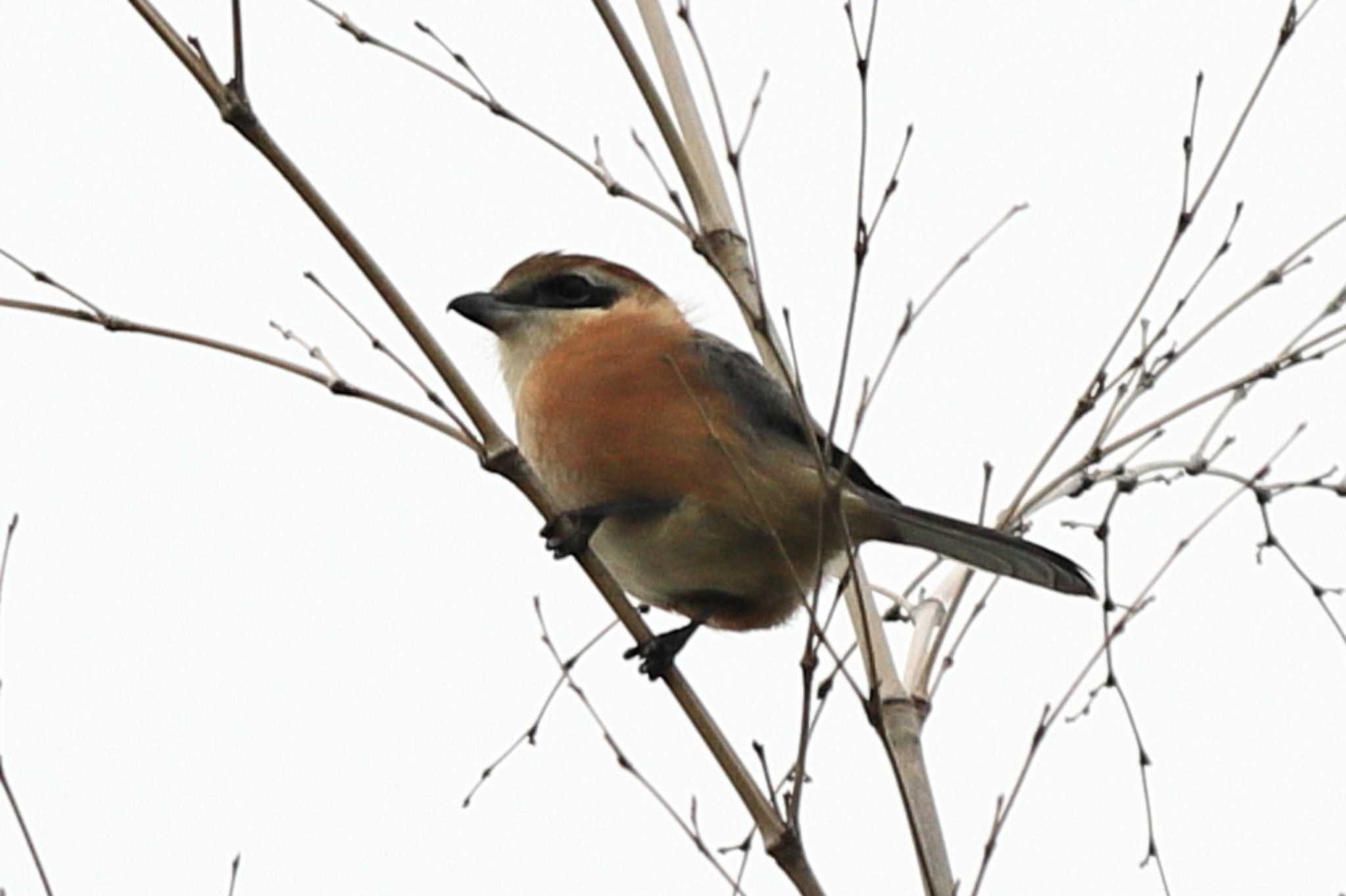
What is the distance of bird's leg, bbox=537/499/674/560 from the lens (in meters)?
3.99

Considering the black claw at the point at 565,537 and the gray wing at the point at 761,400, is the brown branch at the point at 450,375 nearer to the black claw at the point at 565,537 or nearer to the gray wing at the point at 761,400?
the black claw at the point at 565,537

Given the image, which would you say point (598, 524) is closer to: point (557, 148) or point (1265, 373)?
point (557, 148)

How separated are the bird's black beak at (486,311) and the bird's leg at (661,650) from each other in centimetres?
94

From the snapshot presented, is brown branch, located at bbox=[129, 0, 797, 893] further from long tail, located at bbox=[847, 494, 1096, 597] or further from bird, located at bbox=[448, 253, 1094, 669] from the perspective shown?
long tail, located at bbox=[847, 494, 1096, 597]

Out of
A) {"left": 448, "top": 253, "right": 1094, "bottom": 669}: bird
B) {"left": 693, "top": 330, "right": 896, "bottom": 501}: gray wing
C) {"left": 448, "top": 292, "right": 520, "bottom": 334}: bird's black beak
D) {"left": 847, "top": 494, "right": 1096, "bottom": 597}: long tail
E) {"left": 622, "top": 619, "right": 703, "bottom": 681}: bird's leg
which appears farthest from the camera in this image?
{"left": 448, "top": 292, "right": 520, "bottom": 334}: bird's black beak

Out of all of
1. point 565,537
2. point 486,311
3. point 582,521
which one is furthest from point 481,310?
point 565,537

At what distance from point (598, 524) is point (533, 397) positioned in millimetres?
408

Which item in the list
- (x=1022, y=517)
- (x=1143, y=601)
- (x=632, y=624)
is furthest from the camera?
(x=1022, y=517)

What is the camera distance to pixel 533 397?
479 centimetres

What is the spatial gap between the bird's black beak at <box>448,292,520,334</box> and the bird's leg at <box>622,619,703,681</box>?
94cm

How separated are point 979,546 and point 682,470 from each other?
766 millimetres

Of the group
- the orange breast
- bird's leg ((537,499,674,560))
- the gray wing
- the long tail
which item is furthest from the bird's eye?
the long tail

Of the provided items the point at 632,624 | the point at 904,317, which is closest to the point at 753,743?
the point at 632,624

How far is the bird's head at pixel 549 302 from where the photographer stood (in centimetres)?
501
